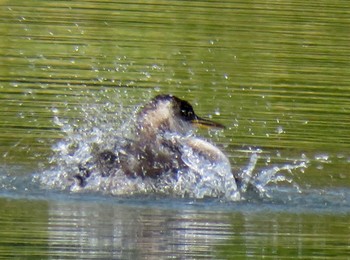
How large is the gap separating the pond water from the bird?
310mm

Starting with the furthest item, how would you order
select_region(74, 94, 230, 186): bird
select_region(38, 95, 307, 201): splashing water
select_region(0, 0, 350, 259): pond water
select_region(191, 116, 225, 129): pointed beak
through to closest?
1. select_region(191, 116, 225, 129): pointed beak
2. select_region(74, 94, 230, 186): bird
3. select_region(38, 95, 307, 201): splashing water
4. select_region(0, 0, 350, 259): pond water

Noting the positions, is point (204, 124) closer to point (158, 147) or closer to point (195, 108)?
point (158, 147)

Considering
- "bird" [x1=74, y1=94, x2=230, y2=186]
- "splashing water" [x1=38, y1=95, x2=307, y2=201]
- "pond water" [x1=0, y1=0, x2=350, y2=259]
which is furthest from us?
"bird" [x1=74, y1=94, x2=230, y2=186]

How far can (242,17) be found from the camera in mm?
20047

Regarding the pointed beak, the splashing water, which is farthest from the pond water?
the pointed beak

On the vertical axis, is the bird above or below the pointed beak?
below

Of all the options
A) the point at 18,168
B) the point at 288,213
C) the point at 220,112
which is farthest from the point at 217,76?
the point at 288,213

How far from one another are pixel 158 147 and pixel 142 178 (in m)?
0.71

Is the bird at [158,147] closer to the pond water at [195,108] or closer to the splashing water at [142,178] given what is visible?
the splashing water at [142,178]

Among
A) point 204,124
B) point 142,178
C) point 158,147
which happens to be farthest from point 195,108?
point 142,178

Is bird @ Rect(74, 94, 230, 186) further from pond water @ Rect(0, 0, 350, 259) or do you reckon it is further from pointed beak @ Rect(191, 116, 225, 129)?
pond water @ Rect(0, 0, 350, 259)

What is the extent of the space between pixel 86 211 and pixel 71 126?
350cm

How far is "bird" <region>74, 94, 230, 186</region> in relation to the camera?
431 inches

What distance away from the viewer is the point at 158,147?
11.5 metres
